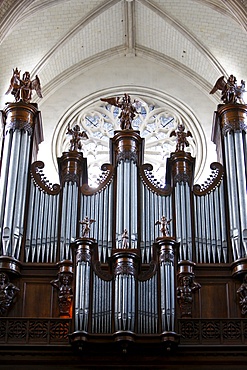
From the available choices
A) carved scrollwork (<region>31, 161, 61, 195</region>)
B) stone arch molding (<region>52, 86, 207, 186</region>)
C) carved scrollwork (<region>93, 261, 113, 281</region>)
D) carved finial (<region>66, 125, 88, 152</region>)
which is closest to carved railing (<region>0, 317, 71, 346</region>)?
carved scrollwork (<region>93, 261, 113, 281</region>)

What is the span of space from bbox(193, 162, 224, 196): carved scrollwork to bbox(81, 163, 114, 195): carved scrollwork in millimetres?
1898

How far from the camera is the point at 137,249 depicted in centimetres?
1642

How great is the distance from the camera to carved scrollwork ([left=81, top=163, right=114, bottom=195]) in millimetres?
18312

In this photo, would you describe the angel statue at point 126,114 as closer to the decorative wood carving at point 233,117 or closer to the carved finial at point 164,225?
the decorative wood carving at point 233,117

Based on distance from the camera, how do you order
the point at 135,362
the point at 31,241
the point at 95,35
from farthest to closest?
the point at 95,35 < the point at 31,241 < the point at 135,362

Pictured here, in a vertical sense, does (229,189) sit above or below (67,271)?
above

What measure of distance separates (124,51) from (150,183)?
638cm

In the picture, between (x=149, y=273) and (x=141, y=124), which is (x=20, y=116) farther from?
(x=149, y=273)


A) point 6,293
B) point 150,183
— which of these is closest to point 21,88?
point 150,183

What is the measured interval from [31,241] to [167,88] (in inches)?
300

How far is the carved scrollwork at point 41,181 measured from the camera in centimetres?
1833

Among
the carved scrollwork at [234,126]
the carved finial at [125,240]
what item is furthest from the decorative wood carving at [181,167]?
the carved finial at [125,240]

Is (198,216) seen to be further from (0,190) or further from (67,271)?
(0,190)

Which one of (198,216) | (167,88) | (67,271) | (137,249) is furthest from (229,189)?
(167,88)
